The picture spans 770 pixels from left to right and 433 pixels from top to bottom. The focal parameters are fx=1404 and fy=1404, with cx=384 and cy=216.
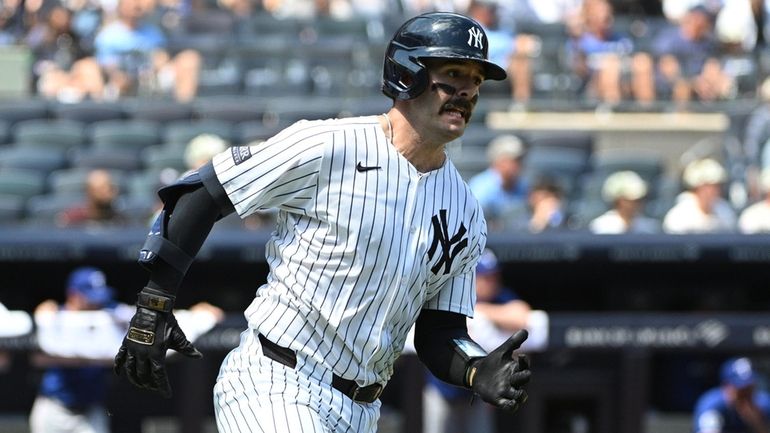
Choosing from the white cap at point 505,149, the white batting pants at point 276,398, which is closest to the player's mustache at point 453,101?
the white batting pants at point 276,398

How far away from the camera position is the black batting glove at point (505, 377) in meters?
3.24

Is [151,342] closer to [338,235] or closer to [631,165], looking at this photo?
[338,235]

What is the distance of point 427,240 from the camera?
3.33 m

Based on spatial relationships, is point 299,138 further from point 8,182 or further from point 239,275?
point 8,182

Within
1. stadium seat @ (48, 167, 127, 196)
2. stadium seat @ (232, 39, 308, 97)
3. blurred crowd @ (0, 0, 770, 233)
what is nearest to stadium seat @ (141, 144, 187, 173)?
blurred crowd @ (0, 0, 770, 233)

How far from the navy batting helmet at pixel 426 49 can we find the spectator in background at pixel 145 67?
6574 mm

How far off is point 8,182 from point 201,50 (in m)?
1.80

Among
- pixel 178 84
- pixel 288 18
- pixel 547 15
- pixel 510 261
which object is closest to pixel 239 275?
pixel 510 261

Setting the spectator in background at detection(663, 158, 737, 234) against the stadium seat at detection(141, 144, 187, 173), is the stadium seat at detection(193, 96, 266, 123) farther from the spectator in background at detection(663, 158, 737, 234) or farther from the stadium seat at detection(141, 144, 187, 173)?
the spectator in background at detection(663, 158, 737, 234)

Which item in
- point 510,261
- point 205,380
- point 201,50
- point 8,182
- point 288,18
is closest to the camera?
point 205,380

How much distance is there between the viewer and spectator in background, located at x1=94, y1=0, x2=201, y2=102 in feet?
32.1

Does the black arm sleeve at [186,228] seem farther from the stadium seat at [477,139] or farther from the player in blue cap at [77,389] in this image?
the stadium seat at [477,139]

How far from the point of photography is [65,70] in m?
9.88

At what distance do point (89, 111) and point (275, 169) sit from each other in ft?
21.5
